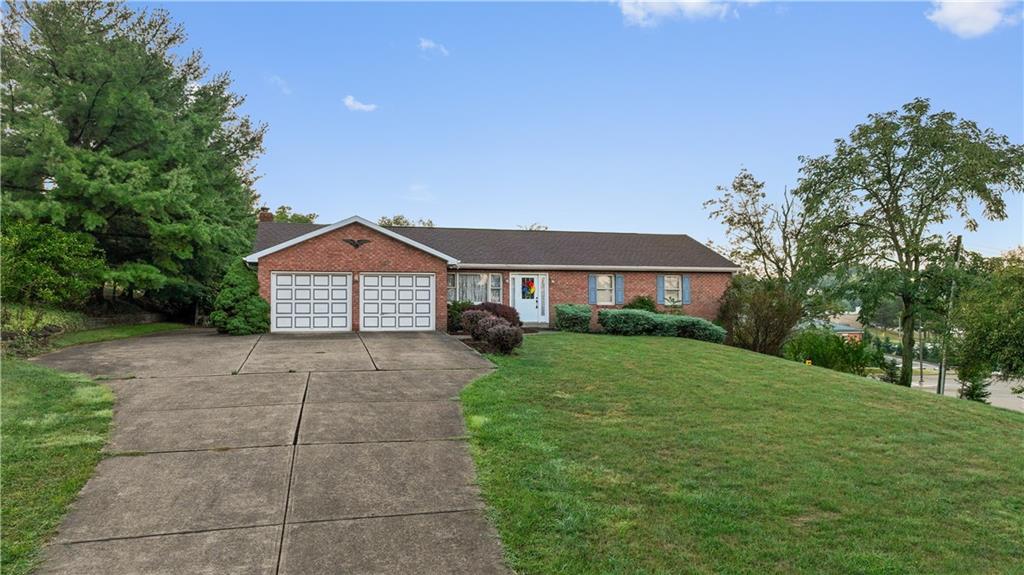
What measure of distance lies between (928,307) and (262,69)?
29.8 meters

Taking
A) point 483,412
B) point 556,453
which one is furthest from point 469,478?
point 483,412

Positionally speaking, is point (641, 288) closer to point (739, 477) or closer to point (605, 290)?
point (605, 290)

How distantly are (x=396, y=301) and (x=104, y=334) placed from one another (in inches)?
349

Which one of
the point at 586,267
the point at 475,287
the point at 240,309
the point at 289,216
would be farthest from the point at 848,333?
the point at 289,216

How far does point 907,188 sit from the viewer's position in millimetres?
25969

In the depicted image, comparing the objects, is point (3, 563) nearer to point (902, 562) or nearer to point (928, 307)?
point (902, 562)

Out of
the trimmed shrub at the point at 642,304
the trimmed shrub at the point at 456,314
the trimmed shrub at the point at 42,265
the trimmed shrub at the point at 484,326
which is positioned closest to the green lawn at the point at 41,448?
the trimmed shrub at the point at 42,265

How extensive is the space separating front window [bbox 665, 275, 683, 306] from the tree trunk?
10805 mm

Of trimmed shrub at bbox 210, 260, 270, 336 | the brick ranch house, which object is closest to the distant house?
the brick ranch house

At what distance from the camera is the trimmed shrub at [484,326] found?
14055mm

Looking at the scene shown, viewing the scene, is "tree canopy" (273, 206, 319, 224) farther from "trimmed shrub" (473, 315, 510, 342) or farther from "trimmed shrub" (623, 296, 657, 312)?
"trimmed shrub" (473, 315, 510, 342)

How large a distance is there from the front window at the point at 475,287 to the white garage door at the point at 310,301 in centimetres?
490

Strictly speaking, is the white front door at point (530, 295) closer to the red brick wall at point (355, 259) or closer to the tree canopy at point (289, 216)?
the red brick wall at point (355, 259)

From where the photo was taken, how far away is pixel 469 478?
570cm
